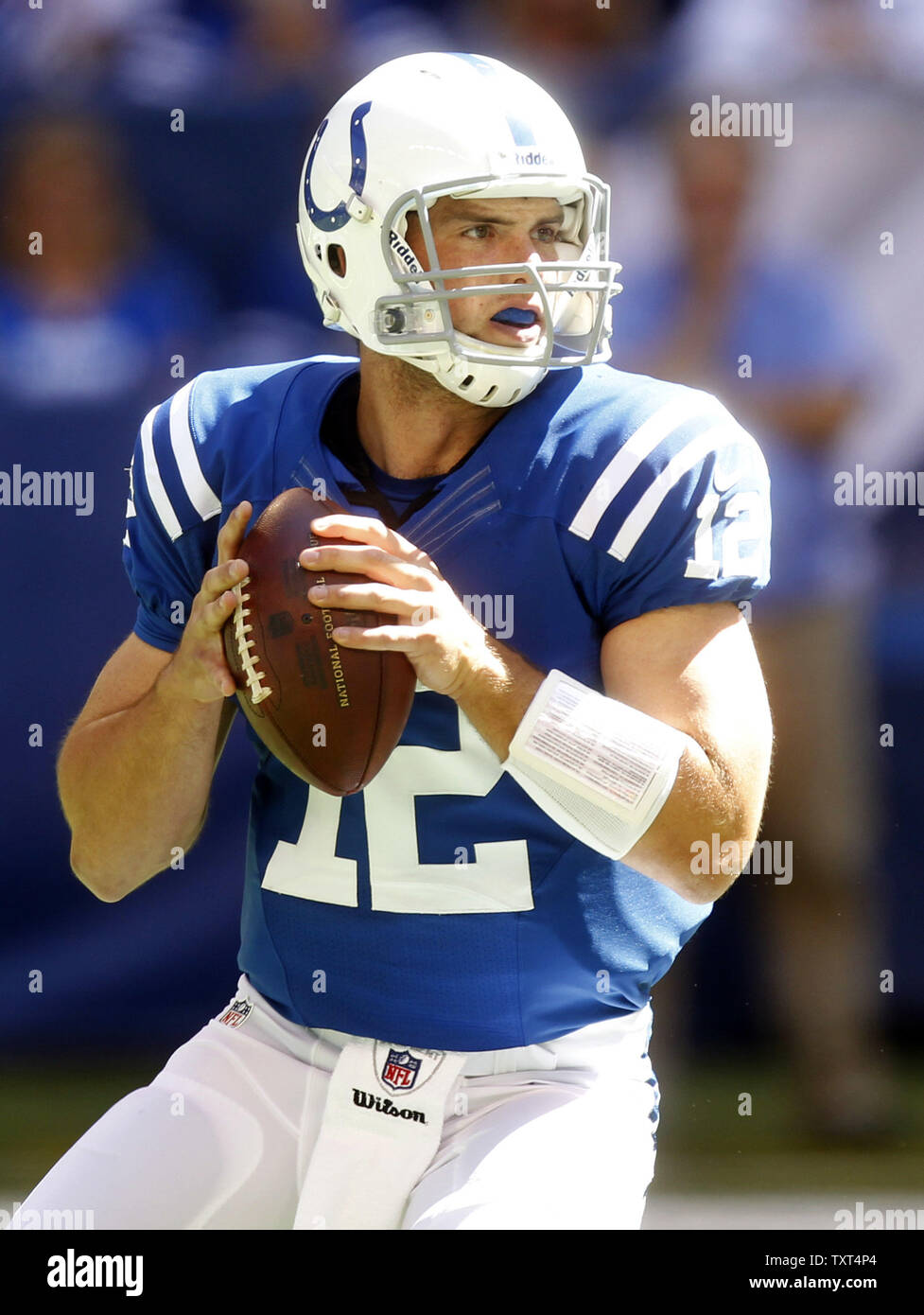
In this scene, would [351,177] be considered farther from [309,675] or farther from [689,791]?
[689,791]

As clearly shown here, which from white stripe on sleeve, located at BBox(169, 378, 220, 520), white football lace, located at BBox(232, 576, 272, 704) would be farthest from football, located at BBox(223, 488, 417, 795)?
white stripe on sleeve, located at BBox(169, 378, 220, 520)

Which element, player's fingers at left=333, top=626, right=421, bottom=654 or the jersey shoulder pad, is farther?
the jersey shoulder pad

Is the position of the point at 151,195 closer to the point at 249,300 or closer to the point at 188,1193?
the point at 249,300

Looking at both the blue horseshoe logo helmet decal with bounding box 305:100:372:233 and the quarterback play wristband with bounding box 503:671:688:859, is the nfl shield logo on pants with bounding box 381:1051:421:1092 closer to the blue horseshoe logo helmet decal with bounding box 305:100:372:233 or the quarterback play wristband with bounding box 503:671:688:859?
the quarterback play wristband with bounding box 503:671:688:859

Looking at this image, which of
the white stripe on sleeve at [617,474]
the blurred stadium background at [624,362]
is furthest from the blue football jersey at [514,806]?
the blurred stadium background at [624,362]

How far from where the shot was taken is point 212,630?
1.64 m

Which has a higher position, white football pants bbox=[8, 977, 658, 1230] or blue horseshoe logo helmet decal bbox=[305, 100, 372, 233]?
blue horseshoe logo helmet decal bbox=[305, 100, 372, 233]

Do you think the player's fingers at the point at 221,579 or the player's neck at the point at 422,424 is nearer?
the player's fingers at the point at 221,579

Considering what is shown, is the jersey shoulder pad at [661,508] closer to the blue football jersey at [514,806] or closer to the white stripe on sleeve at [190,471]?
the blue football jersey at [514,806]

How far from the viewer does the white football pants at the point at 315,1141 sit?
5.16 ft

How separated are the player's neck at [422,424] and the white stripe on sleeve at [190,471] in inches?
7.7

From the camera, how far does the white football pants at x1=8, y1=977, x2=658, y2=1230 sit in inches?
62.0

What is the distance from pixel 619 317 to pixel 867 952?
3.98ft

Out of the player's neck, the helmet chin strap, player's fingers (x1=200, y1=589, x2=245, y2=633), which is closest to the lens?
player's fingers (x1=200, y1=589, x2=245, y2=633)
